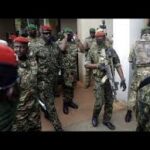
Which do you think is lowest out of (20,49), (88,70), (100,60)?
(88,70)

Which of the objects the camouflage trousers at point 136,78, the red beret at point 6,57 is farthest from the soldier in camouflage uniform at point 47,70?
the red beret at point 6,57

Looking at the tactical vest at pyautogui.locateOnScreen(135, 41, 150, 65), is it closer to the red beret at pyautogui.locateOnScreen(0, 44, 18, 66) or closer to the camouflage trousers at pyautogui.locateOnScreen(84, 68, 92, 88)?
the camouflage trousers at pyautogui.locateOnScreen(84, 68, 92, 88)

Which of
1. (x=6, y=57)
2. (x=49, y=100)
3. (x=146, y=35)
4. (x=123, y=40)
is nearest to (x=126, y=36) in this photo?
(x=123, y=40)

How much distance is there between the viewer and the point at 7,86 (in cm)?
185

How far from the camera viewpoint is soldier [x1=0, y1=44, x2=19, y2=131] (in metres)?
1.75

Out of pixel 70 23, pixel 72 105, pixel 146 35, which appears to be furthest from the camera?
pixel 70 23

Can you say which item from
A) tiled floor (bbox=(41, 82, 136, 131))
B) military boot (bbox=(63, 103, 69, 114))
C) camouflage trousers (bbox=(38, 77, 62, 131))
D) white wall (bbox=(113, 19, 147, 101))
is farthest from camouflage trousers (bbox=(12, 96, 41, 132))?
white wall (bbox=(113, 19, 147, 101))

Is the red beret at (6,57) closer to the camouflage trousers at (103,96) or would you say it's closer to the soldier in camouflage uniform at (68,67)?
the camouflage trousers at (103,96)

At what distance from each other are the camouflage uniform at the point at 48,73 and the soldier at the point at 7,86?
9.55 ft

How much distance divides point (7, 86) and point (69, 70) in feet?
15.1

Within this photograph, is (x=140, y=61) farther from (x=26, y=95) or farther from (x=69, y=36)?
(x=26, y=95)
